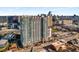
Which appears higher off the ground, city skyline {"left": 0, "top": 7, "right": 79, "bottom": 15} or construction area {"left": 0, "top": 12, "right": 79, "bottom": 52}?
city skyline {"left": 0, "top": 7, "right": 79, "bottom": 15}

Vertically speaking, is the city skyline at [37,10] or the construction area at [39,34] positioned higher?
the city skyline at [37,10]

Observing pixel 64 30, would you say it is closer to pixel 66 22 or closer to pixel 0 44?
pixel 66 22

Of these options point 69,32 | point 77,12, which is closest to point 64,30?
point 69,32

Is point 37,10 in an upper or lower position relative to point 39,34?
upper

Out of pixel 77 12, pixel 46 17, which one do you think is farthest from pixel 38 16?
pixel 77 12
